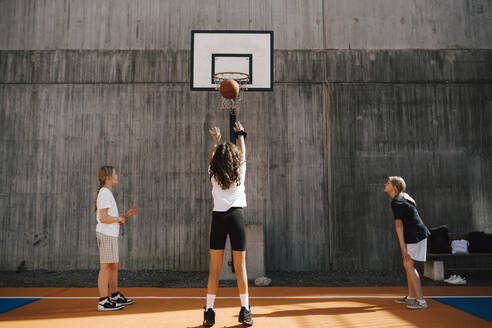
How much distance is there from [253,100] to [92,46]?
4.38 meters

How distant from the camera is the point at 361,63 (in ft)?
29.7

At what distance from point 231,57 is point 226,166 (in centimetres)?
434

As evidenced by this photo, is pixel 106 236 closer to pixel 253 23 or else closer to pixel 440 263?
pixel 440 263

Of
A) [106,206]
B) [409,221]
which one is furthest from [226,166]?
[409,221]

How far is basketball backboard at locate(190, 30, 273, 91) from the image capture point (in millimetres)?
7305

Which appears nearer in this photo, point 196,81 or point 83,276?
point 196,81

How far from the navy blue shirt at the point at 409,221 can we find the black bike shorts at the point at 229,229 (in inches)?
93.1

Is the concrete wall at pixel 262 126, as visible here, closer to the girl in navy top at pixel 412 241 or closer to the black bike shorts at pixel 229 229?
the girl in navy top at pixel 412 241

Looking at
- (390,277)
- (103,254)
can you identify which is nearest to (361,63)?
(390,277)

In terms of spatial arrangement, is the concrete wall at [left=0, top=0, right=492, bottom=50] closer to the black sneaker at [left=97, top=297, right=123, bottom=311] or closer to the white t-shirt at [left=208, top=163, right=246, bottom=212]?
the white t-shirt at [left=208, top=163, right=246, bottom=212]

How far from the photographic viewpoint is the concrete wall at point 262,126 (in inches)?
336

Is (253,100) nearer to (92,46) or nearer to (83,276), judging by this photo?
(92,46)

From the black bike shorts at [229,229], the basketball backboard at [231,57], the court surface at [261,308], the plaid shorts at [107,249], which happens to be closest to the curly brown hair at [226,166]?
the black bike shorts at [229,229]

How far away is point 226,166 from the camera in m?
3.68
